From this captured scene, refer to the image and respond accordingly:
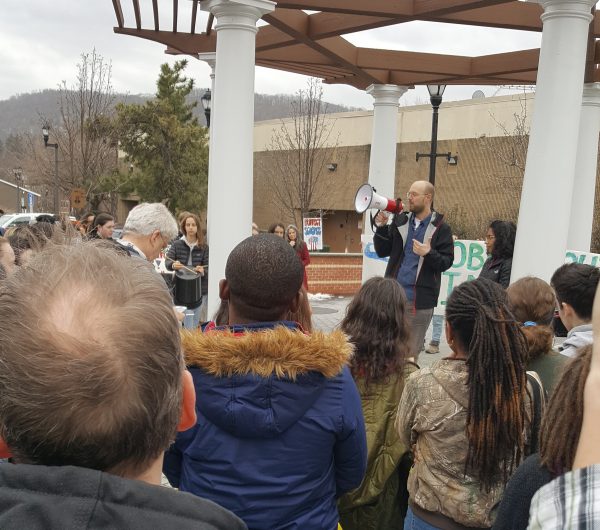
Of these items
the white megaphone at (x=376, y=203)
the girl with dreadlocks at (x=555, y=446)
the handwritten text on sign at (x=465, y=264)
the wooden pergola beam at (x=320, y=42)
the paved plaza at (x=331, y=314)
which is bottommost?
the paved plaza at (x=331, y=314)

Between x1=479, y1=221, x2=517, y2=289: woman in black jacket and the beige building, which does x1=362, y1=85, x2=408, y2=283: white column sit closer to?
x1=479, y1=221, x2=517, y2=289: woman in black jacket

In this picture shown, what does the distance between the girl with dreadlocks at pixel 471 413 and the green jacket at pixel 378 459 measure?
0.45 meters

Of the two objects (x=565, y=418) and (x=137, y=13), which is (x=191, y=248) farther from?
(x=565, y=418)

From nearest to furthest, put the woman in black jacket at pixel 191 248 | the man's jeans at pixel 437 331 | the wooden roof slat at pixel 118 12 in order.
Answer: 1. the wooden roof slat at pixel 118 12
2. the woman in black jacket at pixel 191 248
3. the man's jeans at pixel 437 331

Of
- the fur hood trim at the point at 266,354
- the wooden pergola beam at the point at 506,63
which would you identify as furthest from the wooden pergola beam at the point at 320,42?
the fur hood trim at the point at 266,354

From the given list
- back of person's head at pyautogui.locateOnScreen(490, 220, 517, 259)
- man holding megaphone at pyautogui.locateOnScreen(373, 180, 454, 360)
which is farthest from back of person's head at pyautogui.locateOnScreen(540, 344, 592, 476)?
back of person's head at pyautogui.locateOnScreen(490, 220, 517, 259)

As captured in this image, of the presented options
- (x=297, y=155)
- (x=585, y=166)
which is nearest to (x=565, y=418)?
(x=585, y=166)

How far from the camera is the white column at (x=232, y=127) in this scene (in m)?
6.49

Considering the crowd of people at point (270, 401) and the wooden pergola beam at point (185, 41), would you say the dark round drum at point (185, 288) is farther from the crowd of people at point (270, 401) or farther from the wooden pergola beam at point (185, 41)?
the wooden pergola beam at point (185, 41)

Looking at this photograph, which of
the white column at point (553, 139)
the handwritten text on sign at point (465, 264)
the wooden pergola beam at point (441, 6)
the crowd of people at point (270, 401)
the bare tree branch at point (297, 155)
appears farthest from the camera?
the bare tree branch at point (297, 155)

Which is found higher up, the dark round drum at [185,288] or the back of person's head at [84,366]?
the back of person's head at [84,366]

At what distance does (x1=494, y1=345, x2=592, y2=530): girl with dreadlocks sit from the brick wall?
48.5 ft

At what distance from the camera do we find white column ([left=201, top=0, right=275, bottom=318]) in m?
6.49

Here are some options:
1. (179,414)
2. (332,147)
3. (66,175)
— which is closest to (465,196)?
(332,147)
